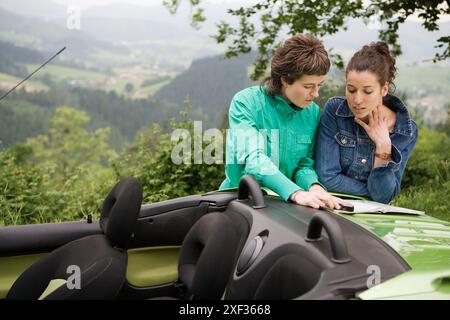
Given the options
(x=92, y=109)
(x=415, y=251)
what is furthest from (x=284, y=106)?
(x=92, y=109)

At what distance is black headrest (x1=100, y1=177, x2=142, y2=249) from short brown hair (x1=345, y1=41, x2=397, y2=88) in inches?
38.5

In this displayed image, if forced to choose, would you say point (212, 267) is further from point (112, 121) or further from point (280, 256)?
point (112, 121)

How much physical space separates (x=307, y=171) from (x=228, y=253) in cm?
74

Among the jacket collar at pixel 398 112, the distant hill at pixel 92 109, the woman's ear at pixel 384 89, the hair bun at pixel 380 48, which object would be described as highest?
the hair bun at pixel 380 48

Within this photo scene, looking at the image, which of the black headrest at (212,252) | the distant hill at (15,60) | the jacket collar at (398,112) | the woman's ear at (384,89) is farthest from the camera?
the distant hill at (15,60)

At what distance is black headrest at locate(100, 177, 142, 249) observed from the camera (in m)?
2.21

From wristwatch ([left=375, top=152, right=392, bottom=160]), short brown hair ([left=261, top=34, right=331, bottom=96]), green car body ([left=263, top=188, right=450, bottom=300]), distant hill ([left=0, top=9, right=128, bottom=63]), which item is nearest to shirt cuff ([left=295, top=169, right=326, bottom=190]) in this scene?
green car body ([left=263, top=188, right=450, bottom=300])

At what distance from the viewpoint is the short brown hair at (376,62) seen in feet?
7.42

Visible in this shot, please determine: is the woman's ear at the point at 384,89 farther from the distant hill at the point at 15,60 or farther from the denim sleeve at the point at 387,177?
the distant hill at the point at 15,60

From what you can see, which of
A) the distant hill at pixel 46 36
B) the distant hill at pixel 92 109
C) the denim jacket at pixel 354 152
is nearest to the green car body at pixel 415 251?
the denim jacket at pixel 354 152

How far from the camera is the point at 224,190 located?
8.00 feet

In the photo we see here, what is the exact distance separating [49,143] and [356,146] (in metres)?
47.2

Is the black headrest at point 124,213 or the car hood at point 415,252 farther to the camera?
the black headrest at point 124,213

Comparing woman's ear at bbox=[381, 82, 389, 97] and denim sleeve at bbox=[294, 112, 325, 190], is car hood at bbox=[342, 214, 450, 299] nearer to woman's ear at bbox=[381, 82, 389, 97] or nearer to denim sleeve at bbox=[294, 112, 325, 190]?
denim sleeve at bbox=[294, 112, 325, 190]
